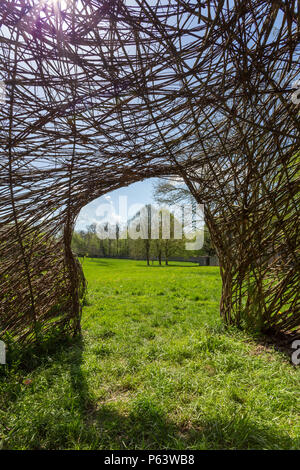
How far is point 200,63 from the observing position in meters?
1.45

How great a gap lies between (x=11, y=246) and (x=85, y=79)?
6.53ft

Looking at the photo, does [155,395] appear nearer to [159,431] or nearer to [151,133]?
[159,431]

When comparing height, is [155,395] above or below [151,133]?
below

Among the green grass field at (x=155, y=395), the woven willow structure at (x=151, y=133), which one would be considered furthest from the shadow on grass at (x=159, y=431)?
the woven willow structure at (x=151, y=133)

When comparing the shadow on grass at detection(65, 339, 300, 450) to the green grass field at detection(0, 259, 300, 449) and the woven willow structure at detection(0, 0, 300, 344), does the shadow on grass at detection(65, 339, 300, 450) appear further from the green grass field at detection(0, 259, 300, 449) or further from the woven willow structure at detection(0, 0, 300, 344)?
the woven willow structure at detection(0, 0, 300, 344)

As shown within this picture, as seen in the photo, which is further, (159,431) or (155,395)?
(155,395)

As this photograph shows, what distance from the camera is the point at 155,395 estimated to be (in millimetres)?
1826

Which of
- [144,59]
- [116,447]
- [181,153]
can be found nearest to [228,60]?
[144,59]

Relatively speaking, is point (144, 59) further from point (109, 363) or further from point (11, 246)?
point (109, 363)

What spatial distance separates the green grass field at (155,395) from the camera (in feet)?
4.75

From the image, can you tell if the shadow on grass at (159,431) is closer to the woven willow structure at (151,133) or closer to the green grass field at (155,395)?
the green grass field at (155,395)

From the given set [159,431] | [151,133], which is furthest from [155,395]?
[151,133]

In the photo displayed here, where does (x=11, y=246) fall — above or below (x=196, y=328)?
above
